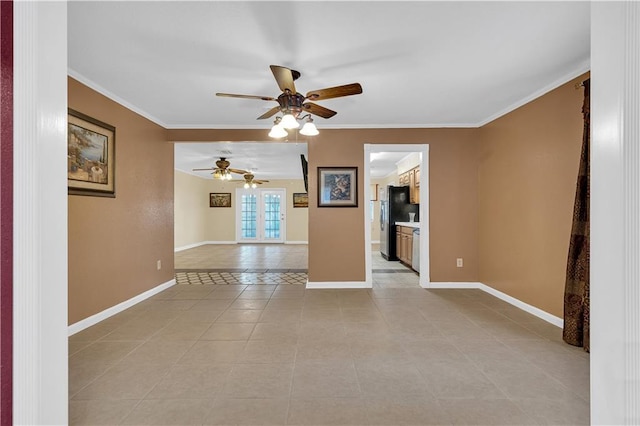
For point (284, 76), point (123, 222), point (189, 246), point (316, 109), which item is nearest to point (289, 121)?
point (284, 76)

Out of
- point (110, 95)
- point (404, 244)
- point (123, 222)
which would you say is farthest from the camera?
point (404, 244)

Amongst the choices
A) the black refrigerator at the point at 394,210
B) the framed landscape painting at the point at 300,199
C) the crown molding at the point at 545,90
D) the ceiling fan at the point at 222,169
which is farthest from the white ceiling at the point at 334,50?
the framed landscape painting at the point at 300,199

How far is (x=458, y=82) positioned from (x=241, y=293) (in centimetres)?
366

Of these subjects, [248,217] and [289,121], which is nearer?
[289,121]

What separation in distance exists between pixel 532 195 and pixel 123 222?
464 cm

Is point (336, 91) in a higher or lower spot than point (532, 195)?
higher

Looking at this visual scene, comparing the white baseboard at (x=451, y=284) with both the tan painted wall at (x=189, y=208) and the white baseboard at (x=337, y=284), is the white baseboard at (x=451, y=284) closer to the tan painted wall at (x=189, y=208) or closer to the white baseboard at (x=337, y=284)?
the white baseboard at (x=337, y=284)

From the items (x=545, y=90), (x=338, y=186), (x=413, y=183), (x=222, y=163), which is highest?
(x=545, y=90)

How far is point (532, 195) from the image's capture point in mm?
3158

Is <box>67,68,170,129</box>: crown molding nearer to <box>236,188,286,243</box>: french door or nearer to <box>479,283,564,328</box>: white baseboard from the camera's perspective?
<box>479,283,564,328</box>: white baseboard

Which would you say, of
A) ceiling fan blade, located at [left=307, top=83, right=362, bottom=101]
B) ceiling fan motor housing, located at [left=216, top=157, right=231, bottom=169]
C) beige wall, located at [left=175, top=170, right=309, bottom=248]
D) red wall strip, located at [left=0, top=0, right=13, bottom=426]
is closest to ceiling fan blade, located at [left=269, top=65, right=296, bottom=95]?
ceiling fan blade, located at [left=307, top=83, right=362, bottom=101]

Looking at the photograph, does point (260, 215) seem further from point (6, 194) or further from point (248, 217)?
point (6, 194)

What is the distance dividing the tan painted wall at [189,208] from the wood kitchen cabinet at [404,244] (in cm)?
616
